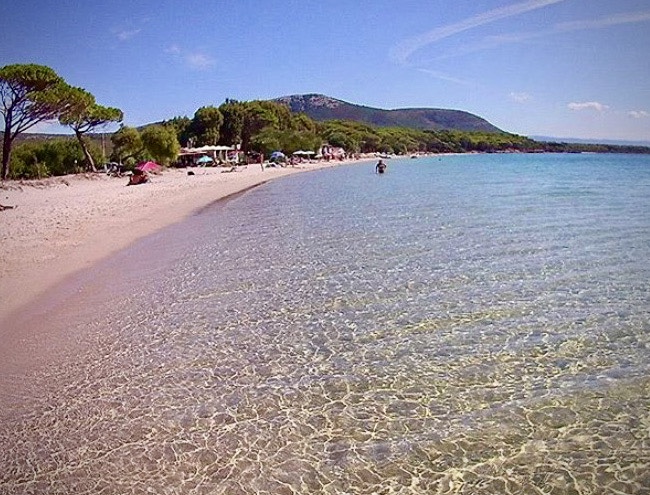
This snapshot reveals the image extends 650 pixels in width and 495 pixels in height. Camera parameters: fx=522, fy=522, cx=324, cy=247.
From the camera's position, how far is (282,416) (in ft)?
17.3

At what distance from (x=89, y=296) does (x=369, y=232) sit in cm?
894

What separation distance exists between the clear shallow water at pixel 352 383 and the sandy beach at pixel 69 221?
1.56 metres

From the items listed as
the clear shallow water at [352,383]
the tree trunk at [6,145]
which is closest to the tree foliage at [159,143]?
the tree trunk at [6,145]

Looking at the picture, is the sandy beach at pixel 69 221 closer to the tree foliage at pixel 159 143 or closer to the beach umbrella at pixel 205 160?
the tree foliage at pixel 159 143

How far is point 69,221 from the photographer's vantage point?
18.4 metres

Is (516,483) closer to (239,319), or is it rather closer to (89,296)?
(239,319)

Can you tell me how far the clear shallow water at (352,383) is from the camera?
14.3ft

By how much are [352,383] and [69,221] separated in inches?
619

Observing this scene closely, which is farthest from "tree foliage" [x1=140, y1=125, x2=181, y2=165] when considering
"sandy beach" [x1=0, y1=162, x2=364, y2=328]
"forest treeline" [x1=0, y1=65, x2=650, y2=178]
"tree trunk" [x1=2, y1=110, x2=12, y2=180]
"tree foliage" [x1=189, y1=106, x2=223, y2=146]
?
"tree foliage" [x1=189, y1=106, x2=223, y2=146]

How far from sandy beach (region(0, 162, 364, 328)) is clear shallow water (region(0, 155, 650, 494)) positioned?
1.56 m

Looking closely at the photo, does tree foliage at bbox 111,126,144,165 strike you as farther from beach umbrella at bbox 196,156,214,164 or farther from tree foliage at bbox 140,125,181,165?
beach umbrella at bbox 196,156,214,164

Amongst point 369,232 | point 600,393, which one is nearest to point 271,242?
point 369,232

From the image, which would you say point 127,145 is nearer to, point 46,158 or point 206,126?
point 46,158

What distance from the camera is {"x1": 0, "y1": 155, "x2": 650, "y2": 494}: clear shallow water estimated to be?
437 cm
